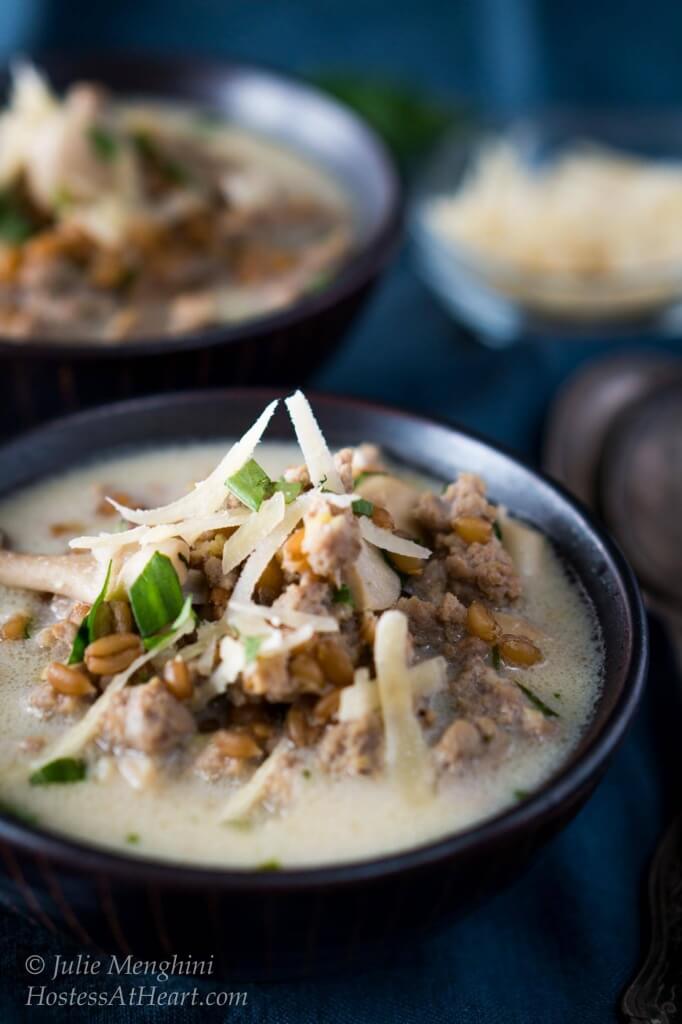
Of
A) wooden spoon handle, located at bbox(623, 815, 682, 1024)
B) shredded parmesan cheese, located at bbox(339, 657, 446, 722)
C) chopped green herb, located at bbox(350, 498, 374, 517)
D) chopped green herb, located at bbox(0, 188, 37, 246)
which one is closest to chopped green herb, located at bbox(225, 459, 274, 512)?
chopped green herb, located at bbox(350, 498, 374, 517)

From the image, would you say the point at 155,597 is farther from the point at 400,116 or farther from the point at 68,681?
the point at 400,116

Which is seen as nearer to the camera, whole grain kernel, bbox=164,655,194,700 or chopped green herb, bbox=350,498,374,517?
whole grain kernel, bbox=164,655,194,700

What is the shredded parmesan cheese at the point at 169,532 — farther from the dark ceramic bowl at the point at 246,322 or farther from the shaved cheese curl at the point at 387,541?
the dark ceramic bowl at the point at 246,322

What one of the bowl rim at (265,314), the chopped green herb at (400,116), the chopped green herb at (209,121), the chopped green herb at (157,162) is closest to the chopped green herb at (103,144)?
the chopped green herb at (157,162)

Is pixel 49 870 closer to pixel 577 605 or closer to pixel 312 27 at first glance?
pixel 577 605

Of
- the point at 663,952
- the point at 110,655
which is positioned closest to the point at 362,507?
the point at 110,655

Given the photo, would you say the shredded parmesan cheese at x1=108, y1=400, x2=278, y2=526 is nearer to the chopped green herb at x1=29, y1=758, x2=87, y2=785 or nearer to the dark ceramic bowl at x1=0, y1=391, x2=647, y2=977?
the chopped green herb at x1=29, y1=758, x2=87, y2=785
